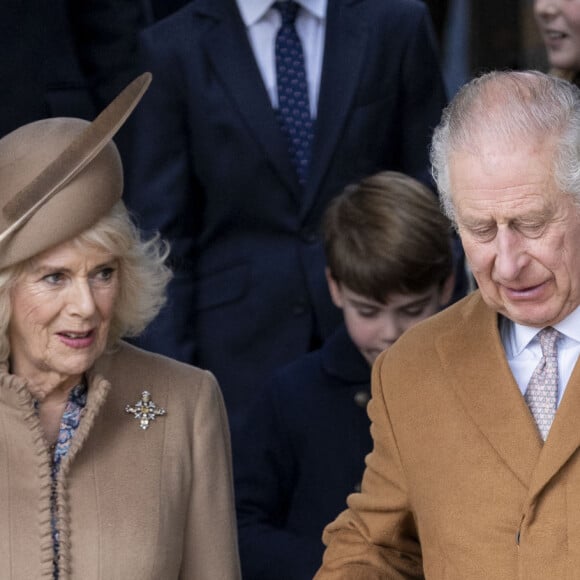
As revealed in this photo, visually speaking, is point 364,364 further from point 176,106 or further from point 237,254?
point 176,106

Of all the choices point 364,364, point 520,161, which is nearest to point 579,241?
point 520,161

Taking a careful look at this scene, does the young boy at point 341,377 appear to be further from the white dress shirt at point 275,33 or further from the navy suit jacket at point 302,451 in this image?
the white dress shirt at point 275,33

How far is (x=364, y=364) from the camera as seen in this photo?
460 centimetres

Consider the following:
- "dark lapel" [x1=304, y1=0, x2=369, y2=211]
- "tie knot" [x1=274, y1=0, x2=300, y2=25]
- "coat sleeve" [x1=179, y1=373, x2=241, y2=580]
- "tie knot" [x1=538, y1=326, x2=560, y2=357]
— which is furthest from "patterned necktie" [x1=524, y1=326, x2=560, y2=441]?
"tie knot" [x1=274, y1=0, x2=300, y2=25]

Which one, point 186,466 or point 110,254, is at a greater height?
point 110,254

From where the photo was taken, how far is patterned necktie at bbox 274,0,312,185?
16.2 feet

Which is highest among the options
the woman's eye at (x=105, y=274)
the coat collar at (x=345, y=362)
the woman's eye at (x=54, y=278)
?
the woman's eye at (x=54, y=278)

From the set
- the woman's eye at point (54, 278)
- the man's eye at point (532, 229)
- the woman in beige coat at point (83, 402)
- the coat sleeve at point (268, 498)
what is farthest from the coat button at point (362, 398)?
the man's eye at point (532, 229)

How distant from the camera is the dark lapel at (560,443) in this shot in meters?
3.18

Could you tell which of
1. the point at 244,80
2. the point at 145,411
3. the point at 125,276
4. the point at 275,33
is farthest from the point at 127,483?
the point at 275,33

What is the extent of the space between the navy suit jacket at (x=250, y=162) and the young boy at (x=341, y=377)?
12.3 inches

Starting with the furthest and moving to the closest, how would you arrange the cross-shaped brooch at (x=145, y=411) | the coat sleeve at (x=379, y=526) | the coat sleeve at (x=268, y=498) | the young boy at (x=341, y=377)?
the young boy at (x=341, y=377) < the coat sleeve at (x=268, y=498) < the cross-shaped brooch at (x=145, y=411) < the coat sleeve at (x=379, y=526)

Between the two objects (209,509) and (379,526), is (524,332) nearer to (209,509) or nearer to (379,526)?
(379,526)

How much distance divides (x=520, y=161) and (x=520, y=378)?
1.66 feet
